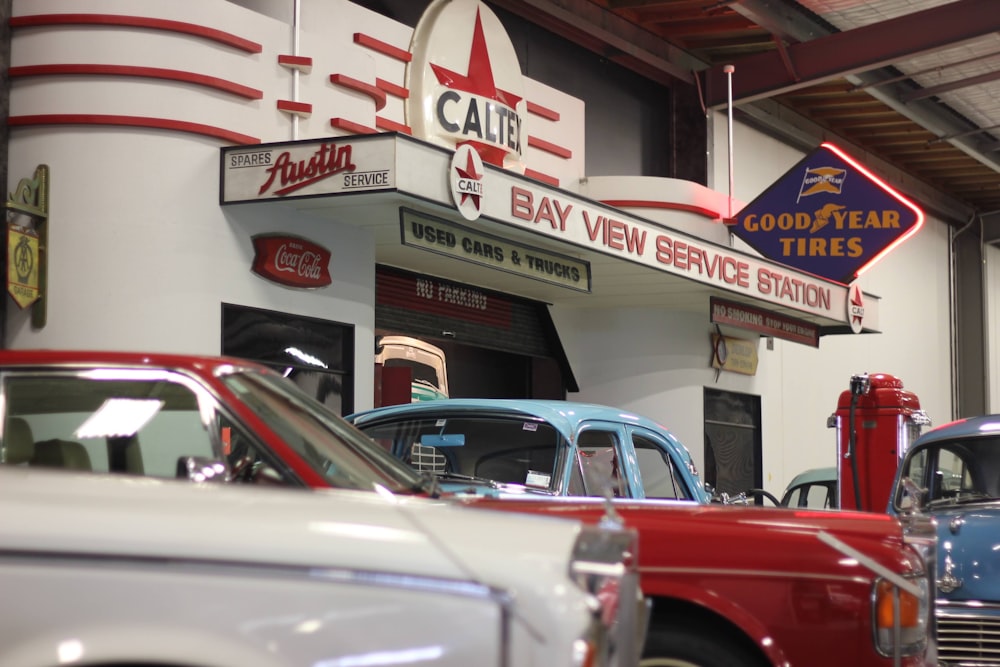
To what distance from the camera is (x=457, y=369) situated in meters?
15.1

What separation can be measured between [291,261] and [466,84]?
3.29 meters

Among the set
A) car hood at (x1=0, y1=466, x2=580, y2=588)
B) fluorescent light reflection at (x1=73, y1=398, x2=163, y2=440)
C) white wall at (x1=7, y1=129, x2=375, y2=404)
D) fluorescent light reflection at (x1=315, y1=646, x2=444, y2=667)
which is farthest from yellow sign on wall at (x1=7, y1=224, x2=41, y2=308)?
fluorescent light reflection at (x1=315, y1=646, x2=444, y2=667)

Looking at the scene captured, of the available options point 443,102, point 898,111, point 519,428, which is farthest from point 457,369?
point 898,111

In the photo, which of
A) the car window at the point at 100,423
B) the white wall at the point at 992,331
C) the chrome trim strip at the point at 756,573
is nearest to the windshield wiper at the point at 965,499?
the chrome trim strip at the point at 756,573

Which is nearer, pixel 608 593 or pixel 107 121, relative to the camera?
pixel 608 593

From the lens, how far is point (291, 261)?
35.8 ft

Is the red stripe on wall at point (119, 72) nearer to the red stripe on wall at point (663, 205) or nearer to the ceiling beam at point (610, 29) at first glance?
the ceiling beam at point (610, 29)

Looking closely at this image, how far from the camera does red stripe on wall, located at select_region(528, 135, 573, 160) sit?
1473cm

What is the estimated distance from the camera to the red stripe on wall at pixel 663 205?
16.1 m

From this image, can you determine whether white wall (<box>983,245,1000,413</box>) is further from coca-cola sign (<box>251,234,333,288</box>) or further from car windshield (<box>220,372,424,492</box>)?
car windshield (<box>220,372,424,492</box>)

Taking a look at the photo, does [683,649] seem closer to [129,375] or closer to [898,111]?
[129,375]

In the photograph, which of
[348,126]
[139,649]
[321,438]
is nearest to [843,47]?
[348,126]

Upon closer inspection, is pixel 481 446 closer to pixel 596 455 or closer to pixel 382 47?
pixel 596 455

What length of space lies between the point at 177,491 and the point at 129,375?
1138 mm
